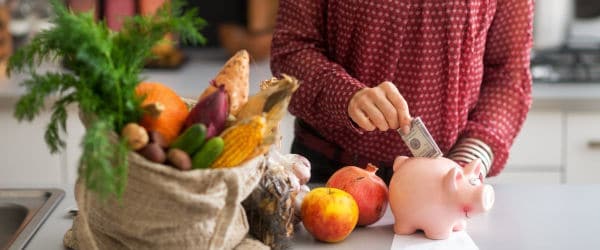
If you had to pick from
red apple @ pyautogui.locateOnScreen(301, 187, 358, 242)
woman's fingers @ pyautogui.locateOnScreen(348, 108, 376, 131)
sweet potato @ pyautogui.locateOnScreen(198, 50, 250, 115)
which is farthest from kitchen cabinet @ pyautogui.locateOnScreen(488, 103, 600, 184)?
sweet potato @ pyautogui.locateOnScreen(198, 50, 250, 115)

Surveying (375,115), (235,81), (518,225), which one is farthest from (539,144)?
(235,81)

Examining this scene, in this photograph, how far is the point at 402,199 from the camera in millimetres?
1196

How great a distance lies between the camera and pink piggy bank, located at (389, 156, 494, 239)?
1166 mm

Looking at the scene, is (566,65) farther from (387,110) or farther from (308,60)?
(387,110)

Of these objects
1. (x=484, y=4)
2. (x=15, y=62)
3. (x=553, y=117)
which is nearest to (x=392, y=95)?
(x=484, y=4)

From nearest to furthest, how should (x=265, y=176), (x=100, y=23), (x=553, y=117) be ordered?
(x=100, y=23)
(x=265, y=176)
(x=553, y=117)

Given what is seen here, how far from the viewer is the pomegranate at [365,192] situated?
1.22 meters

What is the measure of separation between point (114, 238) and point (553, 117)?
60.2 inches

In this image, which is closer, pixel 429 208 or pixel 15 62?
pixel 15 62

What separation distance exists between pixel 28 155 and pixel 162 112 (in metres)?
1.50

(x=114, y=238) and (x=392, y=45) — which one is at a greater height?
(x=392, y=45)

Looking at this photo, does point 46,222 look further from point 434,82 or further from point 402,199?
point 434,82

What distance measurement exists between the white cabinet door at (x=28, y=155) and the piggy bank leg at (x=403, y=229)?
54.4 inches

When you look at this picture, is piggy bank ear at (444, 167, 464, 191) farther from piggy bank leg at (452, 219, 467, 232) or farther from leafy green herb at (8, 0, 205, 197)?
leafy green herb at (8, 0, 205, 197)
